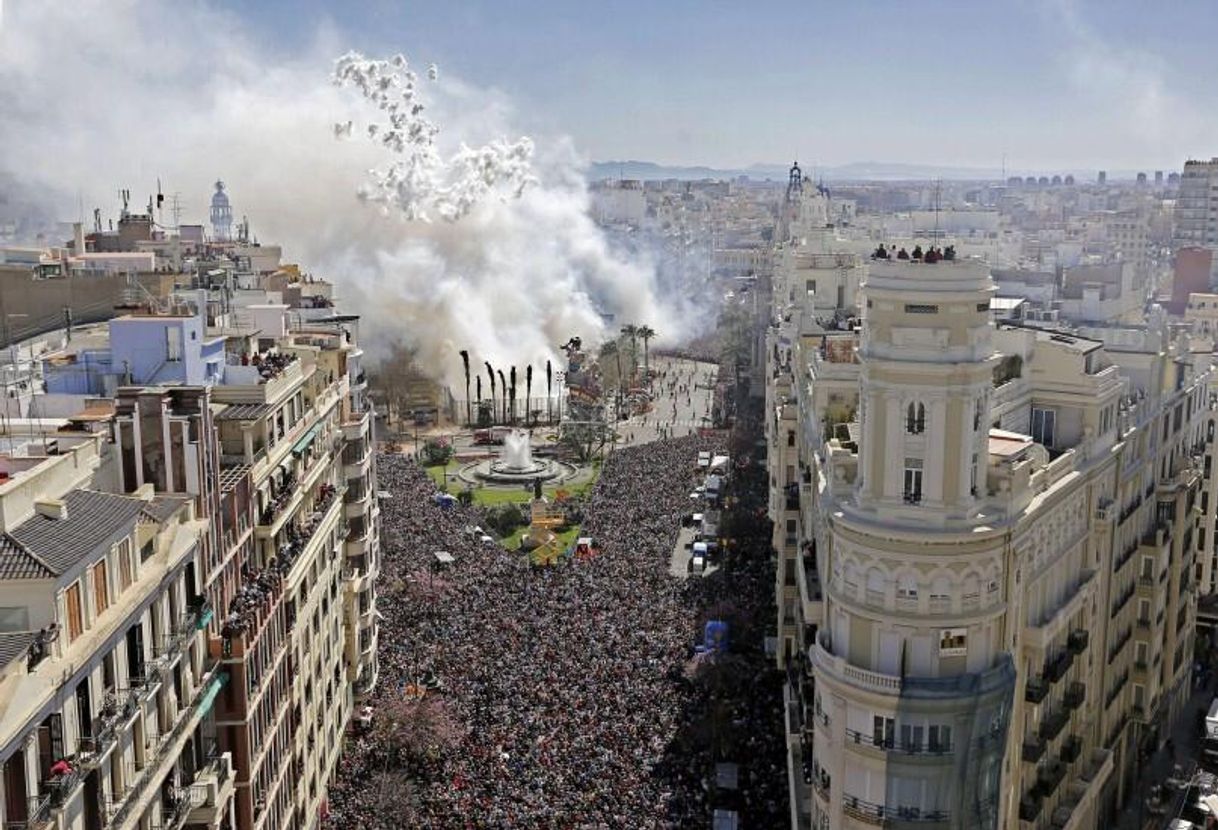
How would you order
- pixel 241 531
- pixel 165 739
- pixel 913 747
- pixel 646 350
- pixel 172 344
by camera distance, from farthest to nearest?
1. pixel 646 350
2. pixel 172 344
3. pixel 241 531
4. pixel 913 747
5. pixel 165 739

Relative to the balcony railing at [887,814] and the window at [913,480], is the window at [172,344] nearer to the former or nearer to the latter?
the window at [913,480]

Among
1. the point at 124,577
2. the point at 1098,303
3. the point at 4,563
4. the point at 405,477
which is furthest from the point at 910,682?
the point at 405,477

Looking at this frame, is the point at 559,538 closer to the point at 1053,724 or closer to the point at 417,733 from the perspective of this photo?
the point at 417,733

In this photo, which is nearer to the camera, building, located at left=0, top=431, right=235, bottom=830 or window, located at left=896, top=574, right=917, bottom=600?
building, located at left=0, top=431, right=235, bottom=830

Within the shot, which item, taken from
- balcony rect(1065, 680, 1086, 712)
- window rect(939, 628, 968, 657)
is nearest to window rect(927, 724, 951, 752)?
window rect(939, 628, 968, 657)

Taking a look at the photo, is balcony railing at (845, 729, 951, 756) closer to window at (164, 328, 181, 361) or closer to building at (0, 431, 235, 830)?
building at (0, 431, 235, 830)

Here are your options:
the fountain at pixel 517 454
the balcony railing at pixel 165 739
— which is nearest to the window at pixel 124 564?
the balcony railing at pixel 165 739

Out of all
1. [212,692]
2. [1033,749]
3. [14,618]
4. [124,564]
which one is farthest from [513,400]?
[14,618]

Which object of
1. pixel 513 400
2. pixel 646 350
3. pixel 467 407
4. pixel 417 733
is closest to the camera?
pixel 417 733
